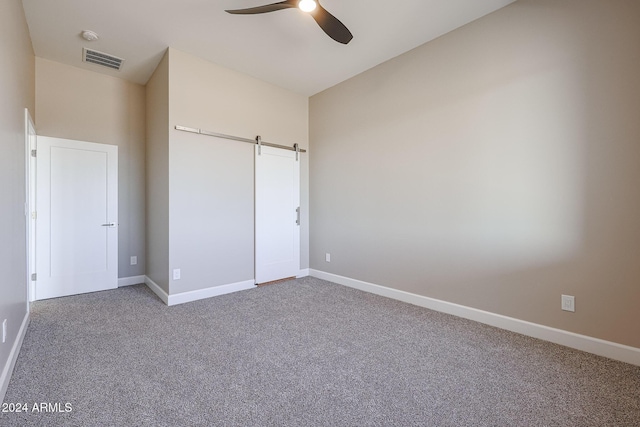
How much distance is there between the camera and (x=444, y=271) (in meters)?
3.07

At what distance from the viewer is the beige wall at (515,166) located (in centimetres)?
212

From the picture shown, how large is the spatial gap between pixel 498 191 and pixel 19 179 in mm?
4207

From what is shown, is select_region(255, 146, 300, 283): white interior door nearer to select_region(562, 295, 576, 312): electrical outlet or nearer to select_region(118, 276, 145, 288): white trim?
select_region(118, 276, 145, 288): white trim

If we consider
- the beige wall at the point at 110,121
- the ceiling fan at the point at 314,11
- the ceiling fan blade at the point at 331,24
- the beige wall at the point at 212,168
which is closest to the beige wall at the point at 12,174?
the beige wall at the point at 110,121

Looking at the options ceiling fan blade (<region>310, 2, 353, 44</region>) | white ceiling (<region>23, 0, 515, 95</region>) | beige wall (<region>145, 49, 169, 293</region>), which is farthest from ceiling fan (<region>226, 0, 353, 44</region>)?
beige wall (<region>145, 49, 169, 293</region>)

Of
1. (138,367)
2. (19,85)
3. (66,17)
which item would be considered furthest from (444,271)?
(66,17)

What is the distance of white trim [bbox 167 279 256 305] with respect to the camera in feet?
10.9

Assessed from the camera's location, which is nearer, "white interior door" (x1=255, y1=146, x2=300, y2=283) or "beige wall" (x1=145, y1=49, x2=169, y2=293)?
"beige wall" (x1=145, y1=49, x2=169, y2=293)

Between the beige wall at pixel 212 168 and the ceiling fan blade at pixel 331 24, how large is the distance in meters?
1.88

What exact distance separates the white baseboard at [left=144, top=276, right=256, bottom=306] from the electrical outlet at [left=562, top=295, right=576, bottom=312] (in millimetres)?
3409

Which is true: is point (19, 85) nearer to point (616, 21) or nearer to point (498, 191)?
point (498, 191)

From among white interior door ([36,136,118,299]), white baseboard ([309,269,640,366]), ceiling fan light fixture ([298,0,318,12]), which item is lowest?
white baseboard ([309,269,640,366])

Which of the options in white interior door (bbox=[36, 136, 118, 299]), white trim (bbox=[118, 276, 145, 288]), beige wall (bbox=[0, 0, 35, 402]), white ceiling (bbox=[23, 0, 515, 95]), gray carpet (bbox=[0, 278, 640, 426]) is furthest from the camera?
white trim (bbox=[118, 276, 145, 288])

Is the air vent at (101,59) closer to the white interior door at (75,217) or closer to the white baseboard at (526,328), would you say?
the white interior door at (75,217)
